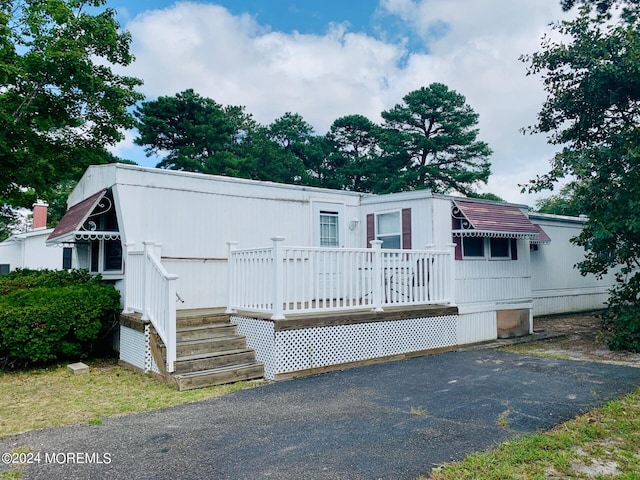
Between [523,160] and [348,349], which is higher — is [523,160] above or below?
above

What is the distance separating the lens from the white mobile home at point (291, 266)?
6.56 m

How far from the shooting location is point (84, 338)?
7441 millimetres

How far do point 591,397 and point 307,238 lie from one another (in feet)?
19.6

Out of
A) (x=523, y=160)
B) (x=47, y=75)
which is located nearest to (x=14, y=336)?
(x=47, y=75)

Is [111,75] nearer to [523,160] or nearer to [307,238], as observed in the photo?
[307,238]

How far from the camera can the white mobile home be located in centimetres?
656

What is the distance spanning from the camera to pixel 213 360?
20.3ft

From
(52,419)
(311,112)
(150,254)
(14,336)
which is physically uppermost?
(311,112)

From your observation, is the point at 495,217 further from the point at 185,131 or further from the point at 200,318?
the point at 185,131

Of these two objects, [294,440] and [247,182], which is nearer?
[294,440]

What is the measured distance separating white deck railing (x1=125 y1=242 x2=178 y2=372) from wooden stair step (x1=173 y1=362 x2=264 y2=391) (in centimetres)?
32

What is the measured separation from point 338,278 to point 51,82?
8965 millimetres

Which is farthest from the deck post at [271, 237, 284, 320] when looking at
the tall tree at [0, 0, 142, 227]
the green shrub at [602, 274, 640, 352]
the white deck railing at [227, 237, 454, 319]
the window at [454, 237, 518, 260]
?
the tall tree at [0, 0, 142, 227]

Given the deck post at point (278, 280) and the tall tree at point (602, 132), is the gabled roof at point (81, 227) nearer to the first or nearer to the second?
the deck post at point (278, 280)
